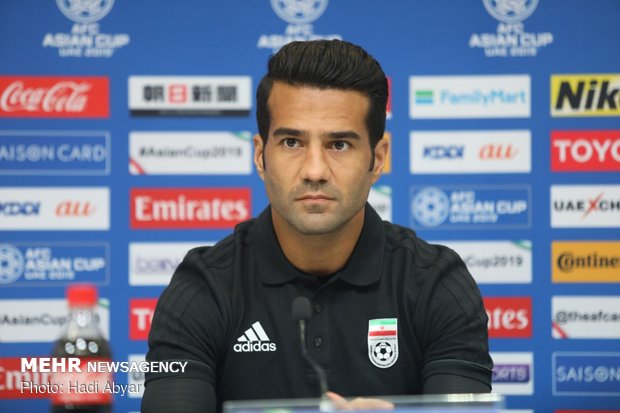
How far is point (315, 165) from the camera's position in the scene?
146 centimetres

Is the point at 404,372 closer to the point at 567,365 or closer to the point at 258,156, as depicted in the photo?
the point at 258,156

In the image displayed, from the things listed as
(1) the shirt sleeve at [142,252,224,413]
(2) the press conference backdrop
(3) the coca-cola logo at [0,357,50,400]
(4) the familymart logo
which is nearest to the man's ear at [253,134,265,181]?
(1) the shirt sleeve at [142,252,224,413]

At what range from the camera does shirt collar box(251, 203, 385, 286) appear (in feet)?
5.30

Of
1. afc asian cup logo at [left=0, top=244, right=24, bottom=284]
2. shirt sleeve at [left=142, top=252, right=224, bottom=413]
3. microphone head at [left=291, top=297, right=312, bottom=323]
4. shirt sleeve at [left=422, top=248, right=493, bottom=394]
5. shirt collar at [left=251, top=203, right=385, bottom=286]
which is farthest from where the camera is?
afc asian cup logo at [left=0, top=244, right=24, bottom=284]

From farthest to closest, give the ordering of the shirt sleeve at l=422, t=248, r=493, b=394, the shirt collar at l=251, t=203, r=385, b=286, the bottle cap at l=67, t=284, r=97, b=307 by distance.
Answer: the shirt collar at l=251, t=203, r=385, b=286 → the shirt sleeve at l=422, t=248, r=493, b=394 → the bottle cap at l=67, t=284, r=97, b=307

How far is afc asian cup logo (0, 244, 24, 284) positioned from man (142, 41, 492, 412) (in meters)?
1.63

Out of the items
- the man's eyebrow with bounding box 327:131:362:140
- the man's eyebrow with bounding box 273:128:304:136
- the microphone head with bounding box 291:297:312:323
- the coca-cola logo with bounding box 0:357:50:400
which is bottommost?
the coca-cola logo with bounding box 0:357:50:400

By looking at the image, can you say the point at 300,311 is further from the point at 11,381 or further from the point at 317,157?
the point at 11,381

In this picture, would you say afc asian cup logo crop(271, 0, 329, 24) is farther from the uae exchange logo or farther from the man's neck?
the man's neck

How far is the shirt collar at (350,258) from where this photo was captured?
5.30 feet

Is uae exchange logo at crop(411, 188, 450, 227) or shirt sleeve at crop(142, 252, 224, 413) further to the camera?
uae exchange logo at crop(411, 188, 450, 227)

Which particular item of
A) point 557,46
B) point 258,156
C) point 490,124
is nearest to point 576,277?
point 490,124

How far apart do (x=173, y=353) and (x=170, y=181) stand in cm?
163

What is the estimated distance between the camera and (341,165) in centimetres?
151
